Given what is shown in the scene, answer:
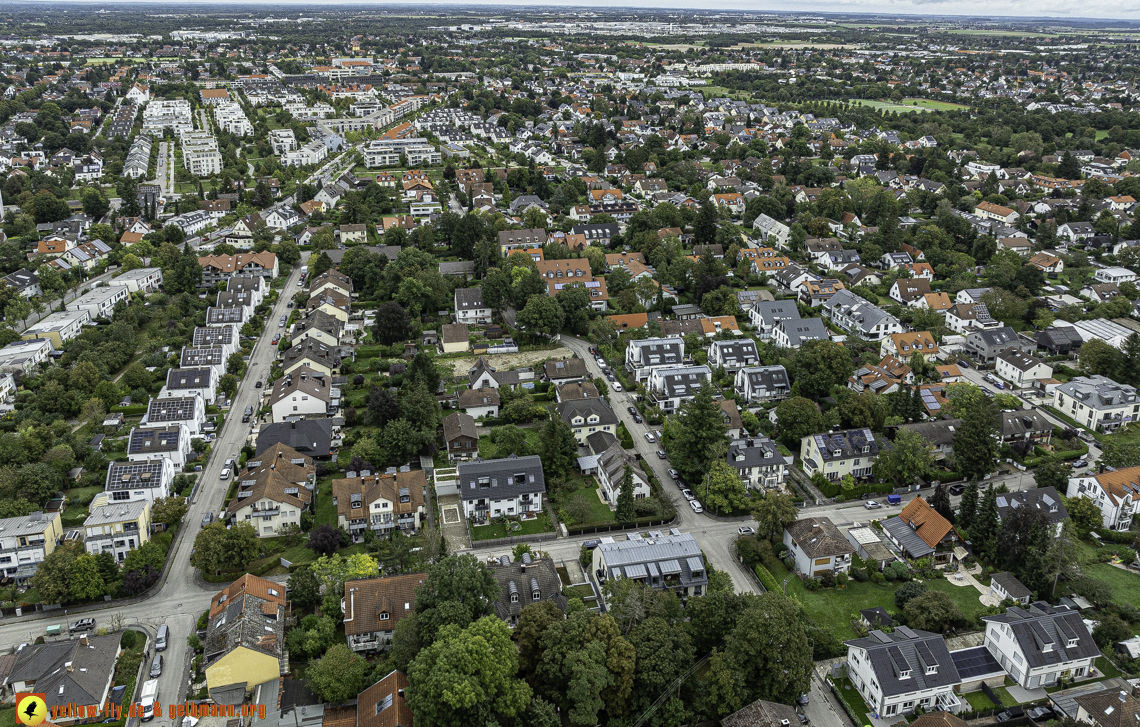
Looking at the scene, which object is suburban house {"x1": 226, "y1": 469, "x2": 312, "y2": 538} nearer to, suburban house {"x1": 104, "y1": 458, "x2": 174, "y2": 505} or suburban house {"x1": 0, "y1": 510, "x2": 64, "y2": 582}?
suburban house {"x1": 104, "y1": 458, "x2": 174, "y2": 505}

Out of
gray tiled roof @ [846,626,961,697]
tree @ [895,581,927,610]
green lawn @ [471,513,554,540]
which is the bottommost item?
green lawn @ [471,513,554,540]

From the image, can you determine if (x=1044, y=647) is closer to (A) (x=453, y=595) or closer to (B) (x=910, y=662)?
(B) (x=910, y=662)

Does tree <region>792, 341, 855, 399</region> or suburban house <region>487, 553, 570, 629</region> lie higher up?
tree <region>792, 341, 855, 399</region>

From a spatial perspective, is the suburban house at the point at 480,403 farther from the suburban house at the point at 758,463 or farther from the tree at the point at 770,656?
the tree at the point at 770,656

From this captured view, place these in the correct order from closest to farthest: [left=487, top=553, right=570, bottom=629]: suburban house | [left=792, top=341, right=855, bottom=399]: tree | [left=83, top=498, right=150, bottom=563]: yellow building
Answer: [left=487, top=553, right=570, bottom=629]: suburban house < [left=83, top=498, right=150, bottom=563]: yellow building < [left=792, top=341, right=855, bottom=399]: tree

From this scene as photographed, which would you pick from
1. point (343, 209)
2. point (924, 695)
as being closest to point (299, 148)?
point (343, 209)

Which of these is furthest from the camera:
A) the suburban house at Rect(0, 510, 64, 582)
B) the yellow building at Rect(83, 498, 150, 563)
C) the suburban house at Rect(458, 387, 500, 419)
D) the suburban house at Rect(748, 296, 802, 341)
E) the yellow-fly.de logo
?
the suburban house at Rect(748, 296, 802, 341)

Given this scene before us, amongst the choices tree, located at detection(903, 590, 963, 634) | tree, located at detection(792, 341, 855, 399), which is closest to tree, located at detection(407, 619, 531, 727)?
tree, located at detection(903, 590, 963, 634)
